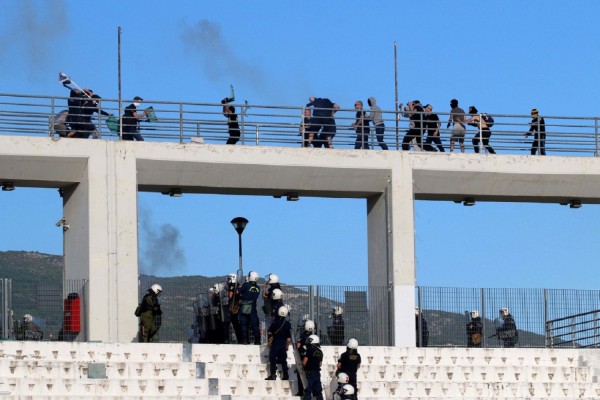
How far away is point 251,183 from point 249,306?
172 inches

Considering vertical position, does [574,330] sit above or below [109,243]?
below

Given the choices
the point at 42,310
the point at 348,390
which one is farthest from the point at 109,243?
the point at 348,390

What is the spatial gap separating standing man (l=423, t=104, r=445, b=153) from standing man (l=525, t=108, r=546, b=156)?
2061mm

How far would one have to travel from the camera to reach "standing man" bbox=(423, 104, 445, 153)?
39031 mm

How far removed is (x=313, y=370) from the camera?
100ft

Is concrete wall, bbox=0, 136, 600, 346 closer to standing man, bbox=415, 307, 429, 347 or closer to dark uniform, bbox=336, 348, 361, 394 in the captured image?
standing man, bbox=415, 307, 429, 347

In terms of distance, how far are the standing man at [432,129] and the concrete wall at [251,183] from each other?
2.86 feet

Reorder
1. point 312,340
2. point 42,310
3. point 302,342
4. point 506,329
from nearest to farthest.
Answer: point 312,340 → point 302,342 → point 42,310 → point 506,329

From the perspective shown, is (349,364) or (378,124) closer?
(349,364)

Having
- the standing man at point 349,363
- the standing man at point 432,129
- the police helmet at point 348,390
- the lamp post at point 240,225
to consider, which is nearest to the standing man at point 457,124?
the standing man at point 432,129

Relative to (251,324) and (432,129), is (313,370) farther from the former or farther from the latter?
(432,129)

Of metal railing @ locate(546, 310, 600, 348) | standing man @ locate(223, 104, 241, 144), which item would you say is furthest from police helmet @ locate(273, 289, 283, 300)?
metal railing @ locate(546, 310, 600, 348)

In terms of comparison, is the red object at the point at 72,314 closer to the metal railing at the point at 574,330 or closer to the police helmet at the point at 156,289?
the police helmet at the point at 156,289

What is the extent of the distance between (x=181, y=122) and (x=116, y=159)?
186cm
